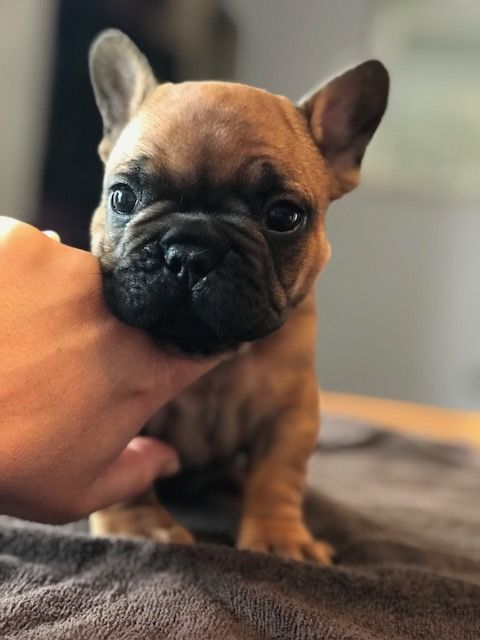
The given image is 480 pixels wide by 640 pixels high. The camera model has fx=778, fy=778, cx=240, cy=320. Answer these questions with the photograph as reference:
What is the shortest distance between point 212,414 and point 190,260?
0.46 m

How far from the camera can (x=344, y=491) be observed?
6.04 ft

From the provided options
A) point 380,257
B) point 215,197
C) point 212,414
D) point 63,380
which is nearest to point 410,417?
point 380,257

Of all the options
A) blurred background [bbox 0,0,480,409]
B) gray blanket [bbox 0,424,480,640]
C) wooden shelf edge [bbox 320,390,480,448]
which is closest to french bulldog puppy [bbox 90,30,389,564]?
gray blanket [bbox 0,424,480,640]

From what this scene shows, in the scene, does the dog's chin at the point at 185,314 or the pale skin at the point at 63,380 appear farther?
the dog's chin at the point at 185,314

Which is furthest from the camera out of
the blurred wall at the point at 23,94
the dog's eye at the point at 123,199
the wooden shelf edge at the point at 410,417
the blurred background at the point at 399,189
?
the blurred background at the point at 399,189

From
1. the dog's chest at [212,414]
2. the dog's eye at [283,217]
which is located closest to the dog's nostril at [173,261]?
the dog's eye at [283,217]

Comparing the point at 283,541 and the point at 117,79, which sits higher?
the point at 117,79

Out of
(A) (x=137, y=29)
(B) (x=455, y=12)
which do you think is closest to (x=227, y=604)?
(A) (x=137, y=29)

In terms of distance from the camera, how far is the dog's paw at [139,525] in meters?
1.33

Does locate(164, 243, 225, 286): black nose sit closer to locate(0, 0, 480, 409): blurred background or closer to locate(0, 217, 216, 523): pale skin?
locate(0, 217, 216, 523): pale skin

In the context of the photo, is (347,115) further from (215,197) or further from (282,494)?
(282,494)

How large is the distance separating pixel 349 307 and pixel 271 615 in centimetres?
282

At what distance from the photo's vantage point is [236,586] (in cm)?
112

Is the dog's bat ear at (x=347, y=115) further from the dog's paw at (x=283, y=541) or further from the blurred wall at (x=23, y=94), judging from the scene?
the blurred wall at (x=23, y=94)
